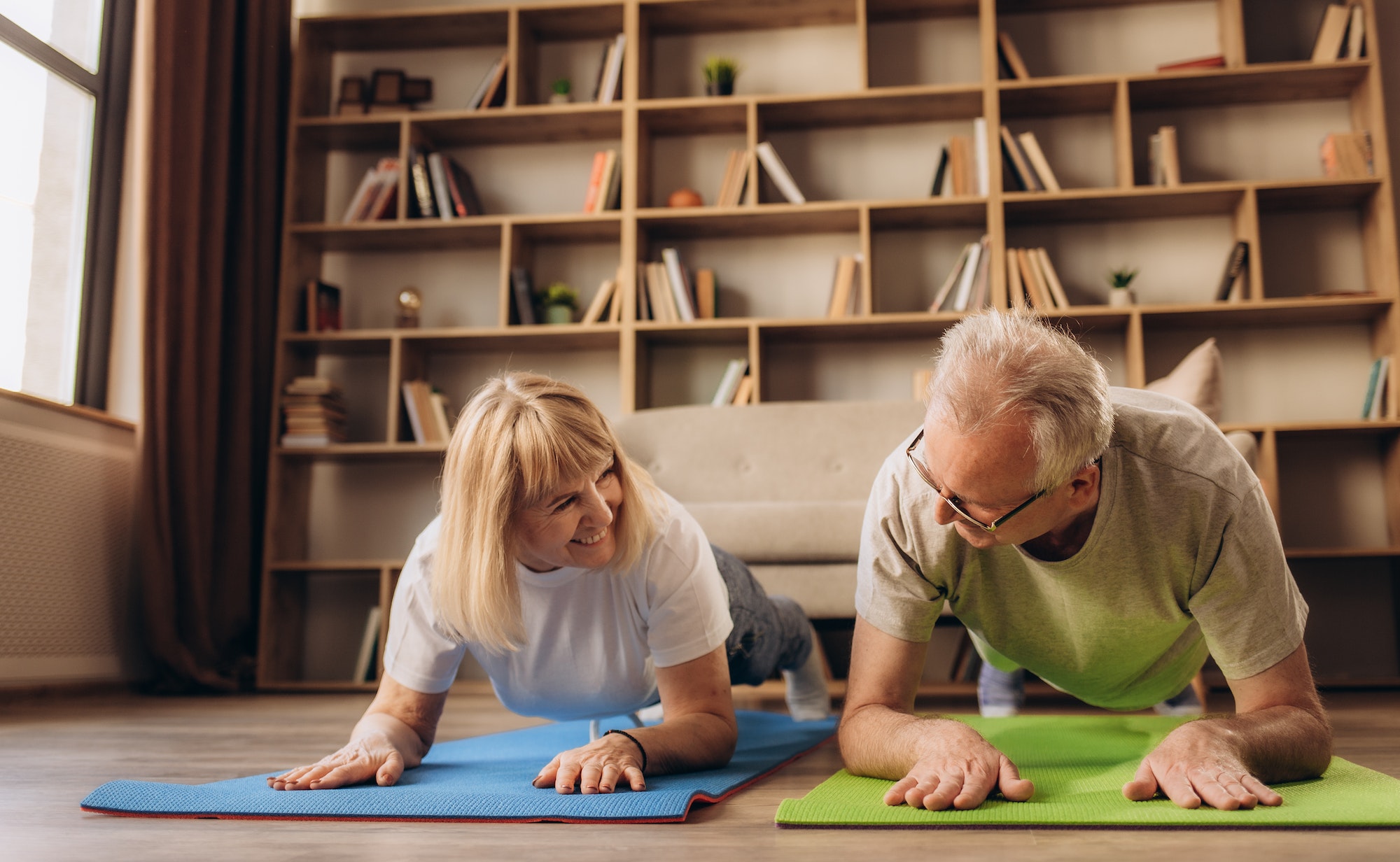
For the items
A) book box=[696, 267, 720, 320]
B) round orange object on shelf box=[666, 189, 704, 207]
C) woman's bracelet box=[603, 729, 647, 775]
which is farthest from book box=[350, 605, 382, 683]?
woman's bracelet box=[603, 729, 647, 775]

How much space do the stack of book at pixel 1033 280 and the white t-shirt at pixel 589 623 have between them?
2.36m

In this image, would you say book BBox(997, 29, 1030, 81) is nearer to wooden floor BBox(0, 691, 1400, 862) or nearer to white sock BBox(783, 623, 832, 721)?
white sock BBox(783, 623, 832, 721)

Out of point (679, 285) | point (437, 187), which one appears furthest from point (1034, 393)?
point (437, 187)

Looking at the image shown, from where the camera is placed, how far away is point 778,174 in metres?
3.84

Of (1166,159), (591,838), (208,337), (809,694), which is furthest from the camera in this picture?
(1166,159)

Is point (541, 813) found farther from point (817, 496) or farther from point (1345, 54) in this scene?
point (1345, 54)

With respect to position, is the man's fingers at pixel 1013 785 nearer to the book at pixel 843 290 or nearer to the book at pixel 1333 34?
the book at pixel 843 290

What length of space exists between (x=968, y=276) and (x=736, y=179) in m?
0.87

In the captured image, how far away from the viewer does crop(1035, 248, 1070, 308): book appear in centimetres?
365

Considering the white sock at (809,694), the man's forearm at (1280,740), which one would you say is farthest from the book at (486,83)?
the man's forearm at (1280,740)

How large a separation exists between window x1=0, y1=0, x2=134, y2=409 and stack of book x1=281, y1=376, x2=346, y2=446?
56cm

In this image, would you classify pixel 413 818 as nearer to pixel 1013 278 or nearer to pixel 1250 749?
pixel 1250 749

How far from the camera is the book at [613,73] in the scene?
3.98 metres

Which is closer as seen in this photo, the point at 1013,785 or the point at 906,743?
the point at 1013,785
